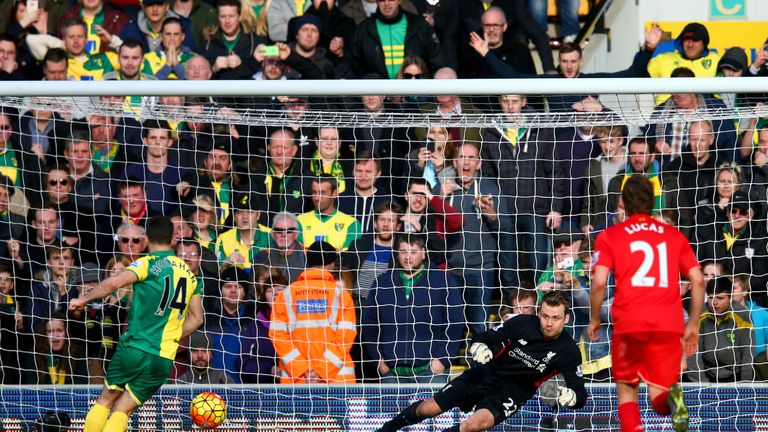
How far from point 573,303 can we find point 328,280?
6.46 ft

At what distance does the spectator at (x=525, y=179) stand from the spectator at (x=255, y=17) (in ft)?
7.88

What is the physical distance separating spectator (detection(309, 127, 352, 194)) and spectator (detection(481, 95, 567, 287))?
3.82 ft

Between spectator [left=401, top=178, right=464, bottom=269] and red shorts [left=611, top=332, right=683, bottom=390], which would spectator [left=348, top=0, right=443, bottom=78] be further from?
red shorts [left=611, top=332, right=683, bottom=390]

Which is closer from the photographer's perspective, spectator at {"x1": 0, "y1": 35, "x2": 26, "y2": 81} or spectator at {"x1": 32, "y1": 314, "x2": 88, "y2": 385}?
spectator at {"x1": 32, "y1": 314, "x2": 88, "y2": 385}

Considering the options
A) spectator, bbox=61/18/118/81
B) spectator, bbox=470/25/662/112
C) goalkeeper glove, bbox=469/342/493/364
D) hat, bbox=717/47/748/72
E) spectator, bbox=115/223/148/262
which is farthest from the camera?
spectator, bbox=61/18/118/81

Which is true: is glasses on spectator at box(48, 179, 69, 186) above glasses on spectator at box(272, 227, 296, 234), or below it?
above

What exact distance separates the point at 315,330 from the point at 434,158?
1723 mm

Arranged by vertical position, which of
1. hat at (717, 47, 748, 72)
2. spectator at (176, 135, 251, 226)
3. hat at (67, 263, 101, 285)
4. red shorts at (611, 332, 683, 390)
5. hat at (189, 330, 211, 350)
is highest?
hat at (717, 47, 748, 72)

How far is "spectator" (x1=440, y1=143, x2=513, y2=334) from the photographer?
380 inches

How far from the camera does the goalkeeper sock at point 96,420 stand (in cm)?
768

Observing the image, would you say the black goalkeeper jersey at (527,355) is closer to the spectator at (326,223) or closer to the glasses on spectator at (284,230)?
the spectator at (326,223)

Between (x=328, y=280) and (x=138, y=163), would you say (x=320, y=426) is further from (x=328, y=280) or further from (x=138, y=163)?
(x=138, y=163)

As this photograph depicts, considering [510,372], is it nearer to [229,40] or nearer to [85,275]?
[85,275]

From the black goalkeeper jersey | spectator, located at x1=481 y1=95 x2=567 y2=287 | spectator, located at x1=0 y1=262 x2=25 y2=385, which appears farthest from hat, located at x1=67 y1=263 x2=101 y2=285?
the black goalkeeper jersey
